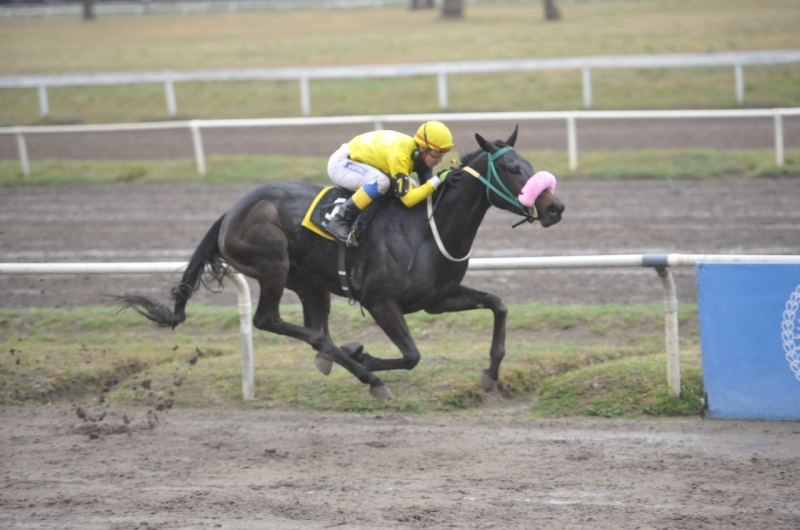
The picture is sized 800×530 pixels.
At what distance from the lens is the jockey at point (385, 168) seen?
5828 mm

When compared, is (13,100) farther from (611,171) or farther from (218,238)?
(218,238)

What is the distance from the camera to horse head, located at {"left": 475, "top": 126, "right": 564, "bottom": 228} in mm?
5484

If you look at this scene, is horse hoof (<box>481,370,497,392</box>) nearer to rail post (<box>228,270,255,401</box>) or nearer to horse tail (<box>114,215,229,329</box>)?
rail post (<box>228,270,255,401</box>)

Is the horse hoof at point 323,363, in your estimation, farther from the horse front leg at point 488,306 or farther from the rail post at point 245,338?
the horse front leg at point 488,306

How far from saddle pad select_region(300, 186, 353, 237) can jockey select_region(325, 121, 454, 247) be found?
73mm

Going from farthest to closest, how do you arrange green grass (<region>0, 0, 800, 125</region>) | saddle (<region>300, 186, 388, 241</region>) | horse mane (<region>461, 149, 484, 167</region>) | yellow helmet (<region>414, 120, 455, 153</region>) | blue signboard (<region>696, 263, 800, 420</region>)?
1. green grass (<region>0, 0, 800, 125</region>)
2. saddle (<region>300, 186, 388, 241</region>)
3. horse mane (<region>461, 149, 484, 167</region>)
4. blue signboard (<region>696, 263, 800, 420</region>)
5. yellow helmet (<region>414, 120, 455, 153</region>)

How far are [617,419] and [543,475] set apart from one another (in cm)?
116

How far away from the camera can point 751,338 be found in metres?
5.92

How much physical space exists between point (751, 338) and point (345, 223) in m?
2.61

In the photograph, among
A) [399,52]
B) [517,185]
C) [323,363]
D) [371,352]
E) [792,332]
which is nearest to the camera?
[517,185]

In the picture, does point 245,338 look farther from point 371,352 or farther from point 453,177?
point 453,177

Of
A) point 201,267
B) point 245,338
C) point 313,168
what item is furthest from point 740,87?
point 201,267

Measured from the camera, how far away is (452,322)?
836 cm

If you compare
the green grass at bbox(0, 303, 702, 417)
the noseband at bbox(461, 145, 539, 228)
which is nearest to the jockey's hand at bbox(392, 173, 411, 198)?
the noseband at bbox(461, 145, 539, 228)
